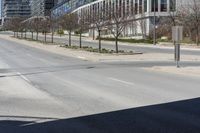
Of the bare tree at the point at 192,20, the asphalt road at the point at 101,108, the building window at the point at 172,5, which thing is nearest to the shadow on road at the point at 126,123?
the asphalt road at the point at 101,108

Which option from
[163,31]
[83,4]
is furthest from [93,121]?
[83,4]

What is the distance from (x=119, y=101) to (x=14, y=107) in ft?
9.69

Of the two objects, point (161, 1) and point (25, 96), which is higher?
point (161, 1)

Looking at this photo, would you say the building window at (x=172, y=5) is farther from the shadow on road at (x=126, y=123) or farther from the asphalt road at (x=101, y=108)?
the shadow on road at (x=126, y=123)

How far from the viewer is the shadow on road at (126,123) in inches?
400

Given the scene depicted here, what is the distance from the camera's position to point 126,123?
10930 mm

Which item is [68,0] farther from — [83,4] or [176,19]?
[176,19]

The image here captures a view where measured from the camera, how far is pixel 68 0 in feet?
639

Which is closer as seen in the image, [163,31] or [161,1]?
[163,31]

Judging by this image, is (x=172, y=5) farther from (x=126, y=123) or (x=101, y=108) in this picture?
(x=126, y=123)

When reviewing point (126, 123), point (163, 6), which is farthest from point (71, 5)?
point (126, 123)

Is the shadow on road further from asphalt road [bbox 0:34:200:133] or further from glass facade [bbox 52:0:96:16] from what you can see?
glass facade [bbox 52:0:96:16]

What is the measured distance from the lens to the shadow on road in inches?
400

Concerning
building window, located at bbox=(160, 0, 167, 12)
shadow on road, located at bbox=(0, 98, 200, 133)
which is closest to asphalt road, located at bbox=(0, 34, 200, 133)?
shadow on road, located at bbox=(0, 98, 200, 133)
